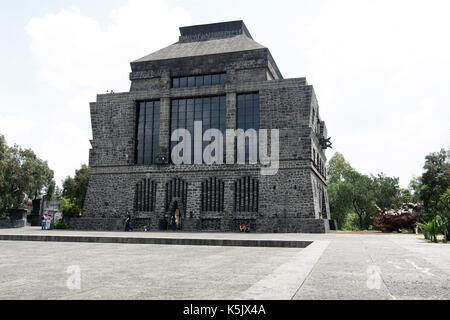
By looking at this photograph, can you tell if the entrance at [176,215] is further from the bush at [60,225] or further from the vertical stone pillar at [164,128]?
the bush at [60,225]

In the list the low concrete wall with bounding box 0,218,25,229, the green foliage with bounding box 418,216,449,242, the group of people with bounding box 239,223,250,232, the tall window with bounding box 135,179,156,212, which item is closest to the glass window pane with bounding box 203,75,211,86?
the tall window with bounding box 135,179,156,212

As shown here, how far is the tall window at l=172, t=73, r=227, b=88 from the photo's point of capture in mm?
34809

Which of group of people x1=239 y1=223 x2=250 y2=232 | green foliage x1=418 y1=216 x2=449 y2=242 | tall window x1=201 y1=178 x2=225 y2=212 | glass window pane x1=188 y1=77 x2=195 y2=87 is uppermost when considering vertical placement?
glass window pane x1=188 y1=77 x2=195 y2=87

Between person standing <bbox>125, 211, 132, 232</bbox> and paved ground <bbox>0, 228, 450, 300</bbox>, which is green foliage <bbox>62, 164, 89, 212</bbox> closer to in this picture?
person standing <bbox>125, 211, 132, 232</bbox>

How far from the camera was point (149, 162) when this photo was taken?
3534cm

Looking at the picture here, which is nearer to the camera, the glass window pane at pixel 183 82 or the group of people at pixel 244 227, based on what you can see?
the group of people at pixel 244 227

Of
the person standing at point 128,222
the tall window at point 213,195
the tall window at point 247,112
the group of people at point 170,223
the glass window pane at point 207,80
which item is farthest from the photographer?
the glass window pane at point 207,80

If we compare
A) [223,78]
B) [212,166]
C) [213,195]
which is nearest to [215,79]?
[223,78]

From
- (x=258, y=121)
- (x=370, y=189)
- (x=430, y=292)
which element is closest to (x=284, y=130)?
(x=258, y=121)

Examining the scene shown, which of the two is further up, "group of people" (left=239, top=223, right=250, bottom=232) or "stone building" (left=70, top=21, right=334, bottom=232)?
"stone building" (left=70, top=21, right=334, bottom=232)

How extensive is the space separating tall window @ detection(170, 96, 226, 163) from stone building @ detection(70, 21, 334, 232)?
0.31 feet

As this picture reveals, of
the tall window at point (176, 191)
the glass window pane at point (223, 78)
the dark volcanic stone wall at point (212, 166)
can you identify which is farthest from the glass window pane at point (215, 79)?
the tall window at point (176, 191)

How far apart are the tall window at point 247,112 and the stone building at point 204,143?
0.09 m

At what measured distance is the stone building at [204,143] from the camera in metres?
31.0
